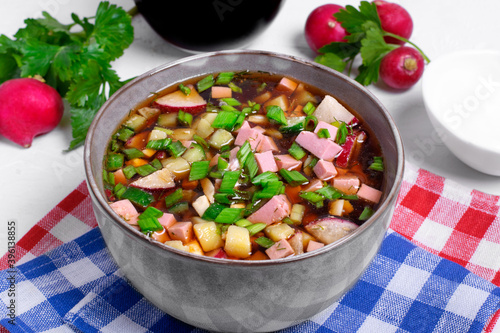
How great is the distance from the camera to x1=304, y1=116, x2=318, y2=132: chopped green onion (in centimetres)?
197

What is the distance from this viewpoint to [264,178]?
1.74m

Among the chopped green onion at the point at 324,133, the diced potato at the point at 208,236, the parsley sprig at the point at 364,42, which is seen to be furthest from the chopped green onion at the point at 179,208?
the parsley sprig at the point at 364,42

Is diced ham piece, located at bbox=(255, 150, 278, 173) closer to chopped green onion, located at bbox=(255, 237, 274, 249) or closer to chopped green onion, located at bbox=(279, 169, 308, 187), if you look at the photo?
chopped green onion, located at bbox=(279, 169, 308, 187)

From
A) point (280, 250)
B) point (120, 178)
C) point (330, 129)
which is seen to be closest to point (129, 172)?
point (120, 178)

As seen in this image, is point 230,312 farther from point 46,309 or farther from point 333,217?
point 46,309

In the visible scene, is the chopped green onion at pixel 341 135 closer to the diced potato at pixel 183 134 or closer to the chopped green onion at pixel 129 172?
Result: the diced potato at pixel 183 134

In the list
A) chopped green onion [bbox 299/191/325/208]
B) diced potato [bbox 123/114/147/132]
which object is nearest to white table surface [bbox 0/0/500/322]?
diced potato [bbox 123/114/147/132]

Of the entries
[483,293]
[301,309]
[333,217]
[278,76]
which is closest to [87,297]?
[301,309]

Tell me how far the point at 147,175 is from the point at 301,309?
2.21 feet

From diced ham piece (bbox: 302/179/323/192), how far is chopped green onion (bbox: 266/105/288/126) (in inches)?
12.1

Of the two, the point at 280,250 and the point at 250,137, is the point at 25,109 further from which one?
the point at 280,250

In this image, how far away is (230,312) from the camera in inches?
58.6

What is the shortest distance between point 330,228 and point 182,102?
81cm

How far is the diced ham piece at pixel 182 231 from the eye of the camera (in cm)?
158
